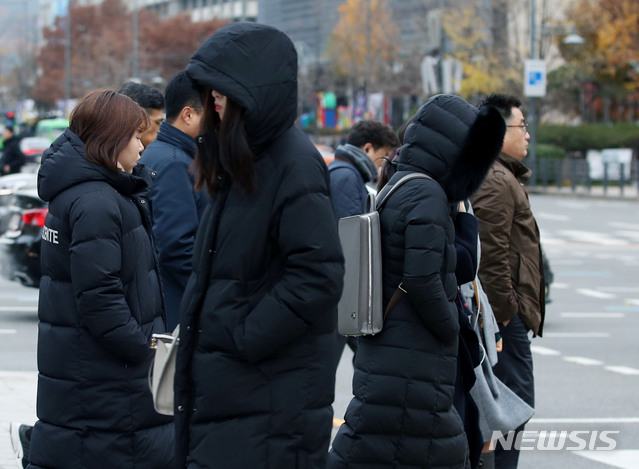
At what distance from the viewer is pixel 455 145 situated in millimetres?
4723

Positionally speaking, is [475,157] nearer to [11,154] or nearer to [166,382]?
[166,382]

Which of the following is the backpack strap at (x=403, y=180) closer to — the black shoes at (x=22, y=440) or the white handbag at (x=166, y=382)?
the white handbag at (x=166, y=382)

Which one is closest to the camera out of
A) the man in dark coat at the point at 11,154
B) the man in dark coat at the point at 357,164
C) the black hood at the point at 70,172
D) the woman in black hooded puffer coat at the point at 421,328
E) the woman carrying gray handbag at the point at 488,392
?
the black hood at the point at 70,172

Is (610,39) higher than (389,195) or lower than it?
higher

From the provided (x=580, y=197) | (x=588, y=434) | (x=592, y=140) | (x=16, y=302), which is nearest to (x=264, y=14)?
(x=592, y=140)

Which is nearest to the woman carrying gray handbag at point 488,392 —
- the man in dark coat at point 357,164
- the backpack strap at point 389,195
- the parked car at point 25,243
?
the backpack strap at point 389,195

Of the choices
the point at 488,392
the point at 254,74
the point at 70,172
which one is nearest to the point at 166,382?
the point at 254,74

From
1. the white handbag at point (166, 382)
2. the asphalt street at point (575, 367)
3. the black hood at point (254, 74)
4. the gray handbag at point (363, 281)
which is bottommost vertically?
the asphalt street at point (575, 367)

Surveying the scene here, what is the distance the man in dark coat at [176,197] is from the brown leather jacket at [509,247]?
146 centimetres

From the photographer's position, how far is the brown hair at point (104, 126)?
4.40 m

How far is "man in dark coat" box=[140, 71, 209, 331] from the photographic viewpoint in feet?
17.1

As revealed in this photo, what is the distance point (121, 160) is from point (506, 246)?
220 cm

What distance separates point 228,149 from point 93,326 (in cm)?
112

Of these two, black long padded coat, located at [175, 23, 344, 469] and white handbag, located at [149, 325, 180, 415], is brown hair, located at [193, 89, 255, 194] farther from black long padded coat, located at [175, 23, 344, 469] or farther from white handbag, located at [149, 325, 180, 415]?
white handbag, located at [149, 325, 180, 415]
